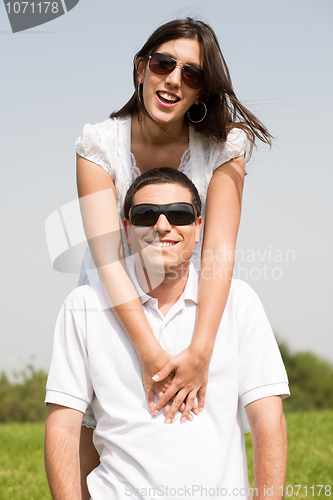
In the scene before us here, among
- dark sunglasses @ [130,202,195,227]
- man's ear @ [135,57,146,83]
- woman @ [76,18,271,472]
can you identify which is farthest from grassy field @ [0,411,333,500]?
→ man's ear @ [135,57,146,83]

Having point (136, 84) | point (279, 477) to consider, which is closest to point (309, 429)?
point (279, 477)

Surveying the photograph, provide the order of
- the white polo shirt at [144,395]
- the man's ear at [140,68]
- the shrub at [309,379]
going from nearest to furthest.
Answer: the white polo shirt at [144,395] < the man's ear at [140,68] < the shrub at [309,379]

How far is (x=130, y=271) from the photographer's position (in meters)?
2.87

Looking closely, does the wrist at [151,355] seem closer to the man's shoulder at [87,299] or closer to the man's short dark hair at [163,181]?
the man's shoulder at [87,299]

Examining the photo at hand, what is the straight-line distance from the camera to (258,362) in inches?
102

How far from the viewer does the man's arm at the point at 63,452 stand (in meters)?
2.41

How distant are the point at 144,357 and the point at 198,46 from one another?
5.74ft

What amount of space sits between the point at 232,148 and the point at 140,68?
739 mm

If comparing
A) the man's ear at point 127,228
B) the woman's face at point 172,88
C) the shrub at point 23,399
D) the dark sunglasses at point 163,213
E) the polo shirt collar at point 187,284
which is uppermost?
the woman's face at point 172,88

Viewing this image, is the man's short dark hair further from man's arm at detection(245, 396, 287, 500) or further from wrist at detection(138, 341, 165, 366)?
man's arm at detection(245, 396, 287, 500)

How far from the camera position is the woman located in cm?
254

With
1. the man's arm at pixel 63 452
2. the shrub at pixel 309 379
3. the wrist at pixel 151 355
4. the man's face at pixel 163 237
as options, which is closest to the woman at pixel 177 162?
the wrist at pixel 151 355

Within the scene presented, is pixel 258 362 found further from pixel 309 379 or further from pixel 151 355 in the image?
pixel 309 379

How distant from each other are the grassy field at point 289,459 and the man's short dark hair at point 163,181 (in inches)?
118
